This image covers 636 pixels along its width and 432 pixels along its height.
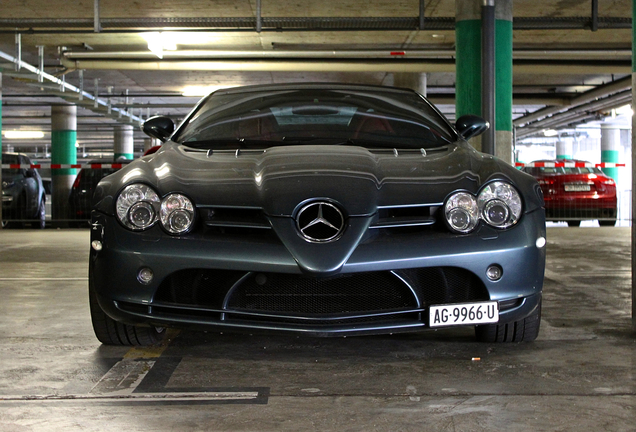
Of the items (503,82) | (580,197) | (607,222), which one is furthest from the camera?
(607,222)

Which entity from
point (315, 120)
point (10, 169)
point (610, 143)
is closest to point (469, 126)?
point (315, 120)

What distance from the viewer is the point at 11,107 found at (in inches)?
1090

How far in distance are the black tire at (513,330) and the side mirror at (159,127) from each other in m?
1.93

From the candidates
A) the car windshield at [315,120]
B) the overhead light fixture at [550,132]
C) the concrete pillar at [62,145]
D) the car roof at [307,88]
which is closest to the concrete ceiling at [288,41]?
the concrete pillar at [62,145]

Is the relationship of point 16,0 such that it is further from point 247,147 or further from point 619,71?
point 619,71

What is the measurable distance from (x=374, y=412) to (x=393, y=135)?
5.56ft

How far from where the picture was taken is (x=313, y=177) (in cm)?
290

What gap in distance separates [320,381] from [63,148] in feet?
81.6

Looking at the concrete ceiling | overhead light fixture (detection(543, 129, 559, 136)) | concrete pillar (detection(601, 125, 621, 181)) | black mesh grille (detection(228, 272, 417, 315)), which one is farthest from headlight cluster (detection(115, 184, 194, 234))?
concrete pillar (detection(601, 125, 621, 181))

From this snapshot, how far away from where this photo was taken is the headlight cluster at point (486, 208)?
2.89 metres

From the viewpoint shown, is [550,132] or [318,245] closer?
[318,245]

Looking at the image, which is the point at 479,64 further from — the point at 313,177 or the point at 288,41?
the point at 313,177

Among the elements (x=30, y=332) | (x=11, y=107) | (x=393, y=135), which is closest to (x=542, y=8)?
(x=393, y=135)

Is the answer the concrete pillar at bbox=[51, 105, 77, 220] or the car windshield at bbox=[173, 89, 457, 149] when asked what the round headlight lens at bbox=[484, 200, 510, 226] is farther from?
the concrete pillar at bbox=[51, 105, 77, 220]
